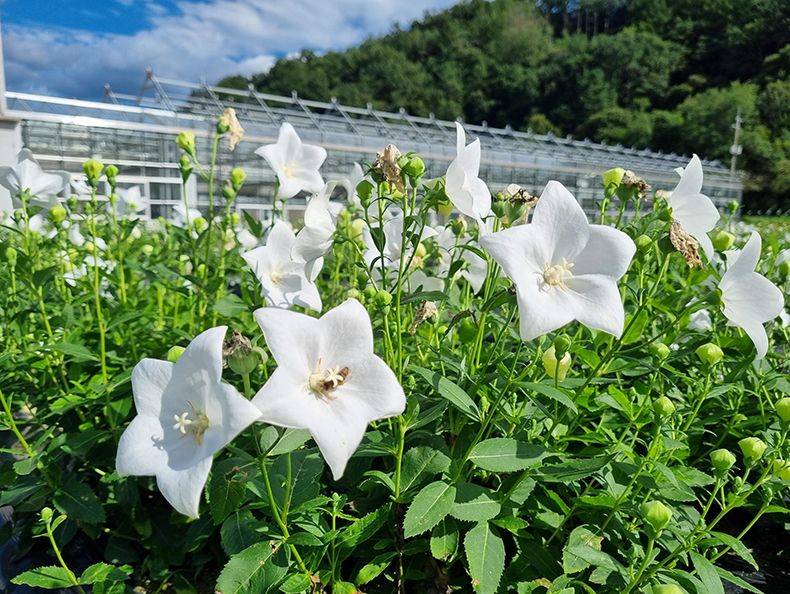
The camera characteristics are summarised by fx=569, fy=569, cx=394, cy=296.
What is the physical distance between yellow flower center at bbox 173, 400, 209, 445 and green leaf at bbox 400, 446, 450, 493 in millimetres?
626

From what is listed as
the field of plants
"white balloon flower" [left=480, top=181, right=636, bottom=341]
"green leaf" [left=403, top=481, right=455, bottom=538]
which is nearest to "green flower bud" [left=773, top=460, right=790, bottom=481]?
the field of plants

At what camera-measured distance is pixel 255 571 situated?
51.7 inches

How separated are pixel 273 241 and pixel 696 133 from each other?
56.8m

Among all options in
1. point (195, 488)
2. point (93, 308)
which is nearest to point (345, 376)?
point (195, 488)

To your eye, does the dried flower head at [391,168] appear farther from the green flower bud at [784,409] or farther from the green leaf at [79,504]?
the green leaf at [79,504]

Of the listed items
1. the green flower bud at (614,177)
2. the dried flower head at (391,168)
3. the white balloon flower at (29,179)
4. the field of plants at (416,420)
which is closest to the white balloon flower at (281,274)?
the field of plants at (416,420)

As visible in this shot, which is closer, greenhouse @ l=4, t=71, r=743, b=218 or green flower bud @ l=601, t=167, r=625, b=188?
green flower bud @ l=601, t=167, r=625, b=188

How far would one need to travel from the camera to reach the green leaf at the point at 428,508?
132 cm

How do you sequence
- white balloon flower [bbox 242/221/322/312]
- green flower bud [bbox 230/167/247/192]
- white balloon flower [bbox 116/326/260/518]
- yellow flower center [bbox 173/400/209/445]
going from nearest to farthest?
white balloon flower [bbox 116/326/260/518] < yellow flower center [bbox 173/400/209/445] < white balloon flower [bbox 242/221/322/312] < green flower bud [bbox 230/167/247/192]

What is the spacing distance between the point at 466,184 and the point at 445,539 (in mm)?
957

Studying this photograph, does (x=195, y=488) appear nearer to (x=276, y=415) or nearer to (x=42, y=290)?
(x=276, y=415)

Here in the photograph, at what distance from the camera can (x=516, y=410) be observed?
1.74m

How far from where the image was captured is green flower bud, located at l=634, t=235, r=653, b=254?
1504 mm

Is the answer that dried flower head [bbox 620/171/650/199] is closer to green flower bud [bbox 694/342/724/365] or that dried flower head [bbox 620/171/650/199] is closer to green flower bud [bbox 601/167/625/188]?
green flower bud [bbox 601/167/625/188]
